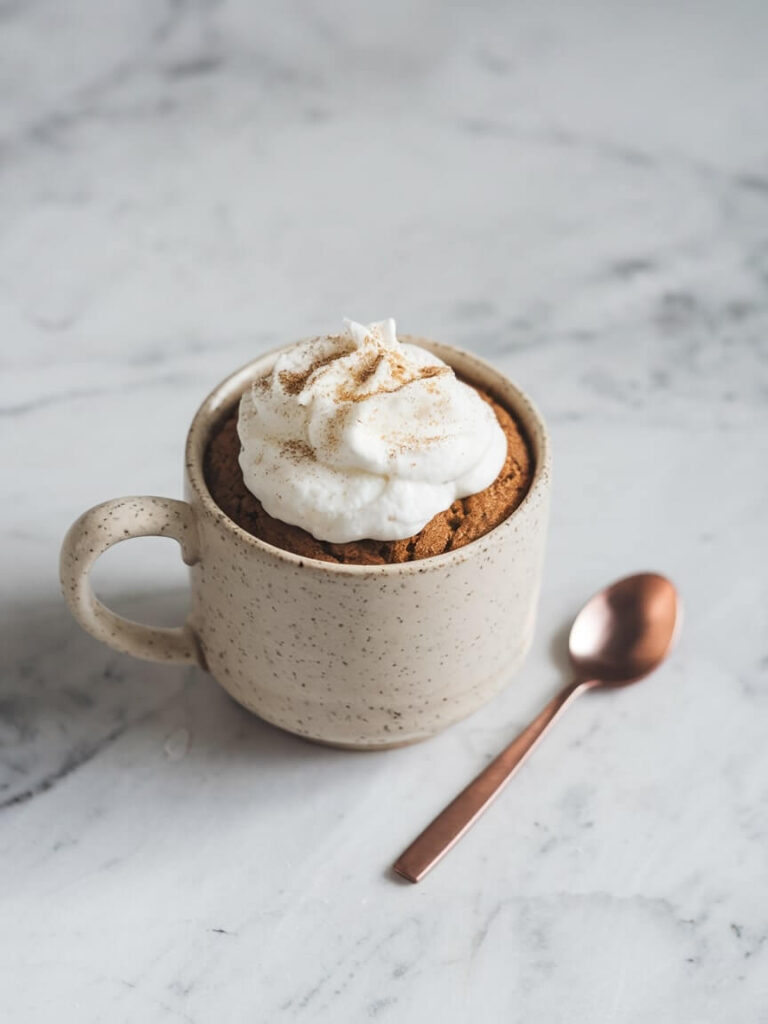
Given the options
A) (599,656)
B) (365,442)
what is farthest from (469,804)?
(365,442)

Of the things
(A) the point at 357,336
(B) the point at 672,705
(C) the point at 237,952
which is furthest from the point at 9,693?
(B) the point at 672,705

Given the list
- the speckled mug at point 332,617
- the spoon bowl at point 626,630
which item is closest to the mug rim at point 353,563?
the speckled mug at point 332,617

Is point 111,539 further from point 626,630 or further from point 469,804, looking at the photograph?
point 626,630

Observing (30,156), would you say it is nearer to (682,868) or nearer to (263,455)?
(263,455)

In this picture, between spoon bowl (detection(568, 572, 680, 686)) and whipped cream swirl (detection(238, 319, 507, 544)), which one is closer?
whipped cream swirl (detection(238, 319, 507, 544))

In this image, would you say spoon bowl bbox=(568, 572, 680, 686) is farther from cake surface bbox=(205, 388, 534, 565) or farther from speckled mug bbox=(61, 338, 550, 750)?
cake surface bbox=(205, 388, 534, 565)

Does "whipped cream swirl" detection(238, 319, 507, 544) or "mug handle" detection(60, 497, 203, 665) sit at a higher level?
"whipped cream swirl" detection(238, 319, 507, 544)

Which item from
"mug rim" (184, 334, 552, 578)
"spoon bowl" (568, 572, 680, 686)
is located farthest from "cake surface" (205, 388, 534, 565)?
"spoon bowl" (568, 572, 680, 686)

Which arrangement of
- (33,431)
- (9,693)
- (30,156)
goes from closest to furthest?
(9,693) → (33,431) → (30,156)
